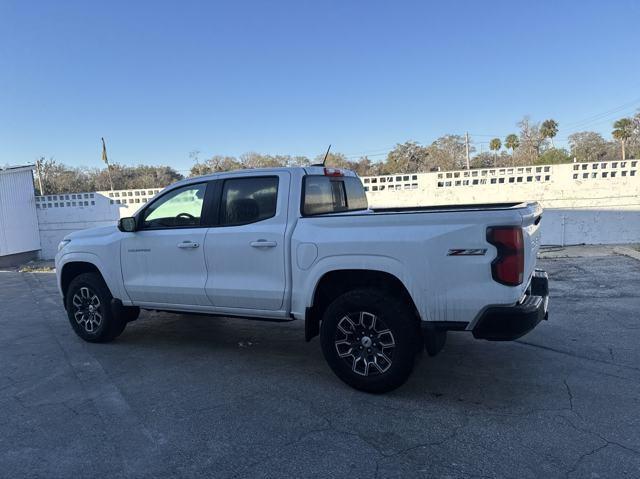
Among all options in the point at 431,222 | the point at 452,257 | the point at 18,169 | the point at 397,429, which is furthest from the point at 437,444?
the point at 18,169

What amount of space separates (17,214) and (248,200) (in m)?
13.4

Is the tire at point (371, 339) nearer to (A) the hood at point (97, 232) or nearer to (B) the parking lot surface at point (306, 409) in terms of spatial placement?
(B) the parking lot surface at point (306, 409)

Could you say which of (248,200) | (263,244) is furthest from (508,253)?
(248,200)

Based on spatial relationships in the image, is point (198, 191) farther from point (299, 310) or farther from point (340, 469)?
point (340, 469)

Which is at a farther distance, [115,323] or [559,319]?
[559,319]

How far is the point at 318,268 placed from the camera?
13.0ft

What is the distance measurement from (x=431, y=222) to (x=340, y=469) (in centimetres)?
184

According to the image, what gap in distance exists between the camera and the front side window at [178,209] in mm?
4855

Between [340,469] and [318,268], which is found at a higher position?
[318,268]

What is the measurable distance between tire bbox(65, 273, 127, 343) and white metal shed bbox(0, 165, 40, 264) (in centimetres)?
1085

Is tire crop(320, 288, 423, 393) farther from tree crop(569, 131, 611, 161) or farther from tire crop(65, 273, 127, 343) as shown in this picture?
tree crop(569, 131, 611, 161)

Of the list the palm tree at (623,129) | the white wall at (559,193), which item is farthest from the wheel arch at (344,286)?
the palm tree at (623,129)

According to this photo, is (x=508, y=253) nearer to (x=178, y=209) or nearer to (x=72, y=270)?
(x=178, y=209)

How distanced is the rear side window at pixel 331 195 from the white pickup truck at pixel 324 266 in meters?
0.02
